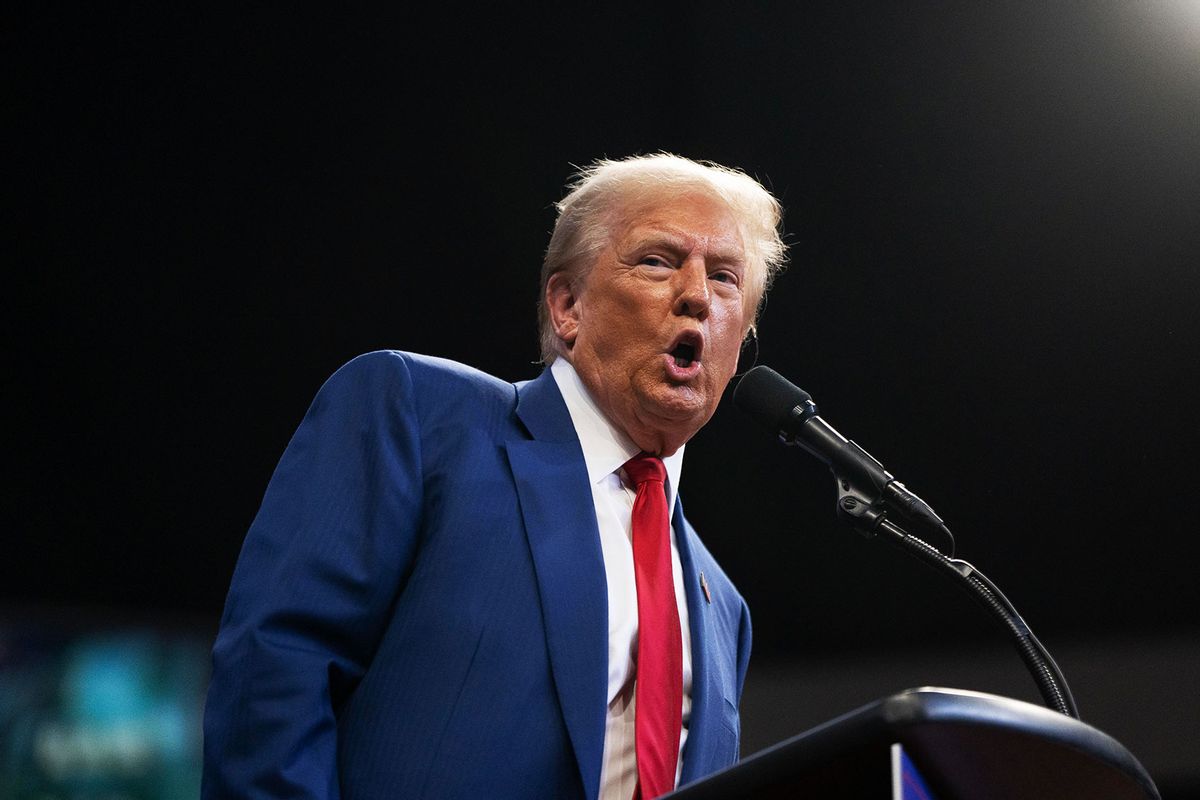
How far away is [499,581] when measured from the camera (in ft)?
4.84

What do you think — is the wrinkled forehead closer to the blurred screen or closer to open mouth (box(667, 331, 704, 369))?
open mouth (box(667, 331, 704, 369))

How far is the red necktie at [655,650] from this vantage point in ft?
4.92

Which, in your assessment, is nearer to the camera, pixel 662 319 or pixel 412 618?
pixel 412 618

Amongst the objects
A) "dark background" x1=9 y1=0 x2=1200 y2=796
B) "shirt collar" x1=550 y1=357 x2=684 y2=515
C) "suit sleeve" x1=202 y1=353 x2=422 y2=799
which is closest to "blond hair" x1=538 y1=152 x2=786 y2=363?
"shirt collar" x1=550 y1=357 x2=684 y2=515

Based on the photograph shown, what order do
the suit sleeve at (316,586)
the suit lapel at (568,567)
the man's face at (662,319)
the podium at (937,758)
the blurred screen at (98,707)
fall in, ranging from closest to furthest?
the podium at (937,758)
the suit sleeve at (316,586)
the suit lapel at (568,567)
the man's face at (662,319)
the blurred screen at (98,707)

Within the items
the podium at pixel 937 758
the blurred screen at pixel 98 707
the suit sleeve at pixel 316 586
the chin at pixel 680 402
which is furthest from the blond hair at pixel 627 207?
the blurred screen at pixel 98 707

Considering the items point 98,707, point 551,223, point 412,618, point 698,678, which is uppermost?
point 551,223

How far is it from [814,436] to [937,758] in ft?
3.15

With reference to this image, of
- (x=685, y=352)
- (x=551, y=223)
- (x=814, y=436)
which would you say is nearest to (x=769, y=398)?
(x=814, y=436)

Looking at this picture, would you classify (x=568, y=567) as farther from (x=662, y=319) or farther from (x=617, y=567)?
(x=662, y=319)

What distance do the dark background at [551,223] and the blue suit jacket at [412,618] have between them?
160cm

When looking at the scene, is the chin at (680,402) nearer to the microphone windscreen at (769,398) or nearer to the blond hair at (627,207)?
the microphone windscreen at (769,398)

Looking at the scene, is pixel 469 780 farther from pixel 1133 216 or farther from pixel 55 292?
pixel 1133 216

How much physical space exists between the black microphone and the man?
0.43 feet
